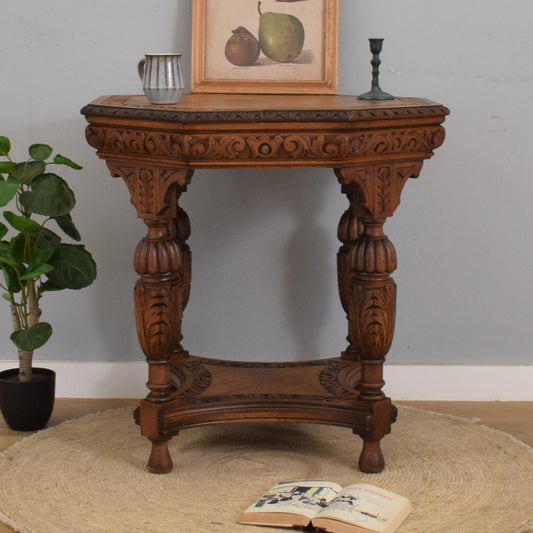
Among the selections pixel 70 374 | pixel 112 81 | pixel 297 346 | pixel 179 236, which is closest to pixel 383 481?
pixel 297 346

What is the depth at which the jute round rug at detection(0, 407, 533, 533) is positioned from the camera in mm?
2283

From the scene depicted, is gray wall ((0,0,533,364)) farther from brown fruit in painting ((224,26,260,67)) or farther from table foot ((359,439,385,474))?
table foot ((359,439,385,474))

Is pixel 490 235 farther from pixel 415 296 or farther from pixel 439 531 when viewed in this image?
pixel 439 531

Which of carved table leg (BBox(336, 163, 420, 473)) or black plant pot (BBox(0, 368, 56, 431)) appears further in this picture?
black plant pot (BBox(0, 368, 56, 431))

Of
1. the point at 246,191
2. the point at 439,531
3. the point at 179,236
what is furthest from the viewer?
the point at 246,191

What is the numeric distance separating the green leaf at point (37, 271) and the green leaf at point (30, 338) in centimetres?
17

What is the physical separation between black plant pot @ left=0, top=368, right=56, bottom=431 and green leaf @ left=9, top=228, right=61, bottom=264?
0.38 m

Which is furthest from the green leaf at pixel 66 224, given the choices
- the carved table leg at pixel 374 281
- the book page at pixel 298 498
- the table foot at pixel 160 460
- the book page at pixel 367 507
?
the book page at pixel 367 507

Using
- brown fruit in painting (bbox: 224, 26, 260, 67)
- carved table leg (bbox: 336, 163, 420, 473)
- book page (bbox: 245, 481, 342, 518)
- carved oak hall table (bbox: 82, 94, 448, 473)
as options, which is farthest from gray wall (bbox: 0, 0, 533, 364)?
book page (bbox: 245, 481, 342, 518)

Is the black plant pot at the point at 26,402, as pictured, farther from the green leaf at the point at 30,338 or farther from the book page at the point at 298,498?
the book page at the point at 298,498

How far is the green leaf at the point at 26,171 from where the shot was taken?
2736mm

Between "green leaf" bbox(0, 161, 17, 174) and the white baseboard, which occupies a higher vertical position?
"green leaf" bbox(0, 161, 17, 174)

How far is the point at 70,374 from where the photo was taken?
125 inches

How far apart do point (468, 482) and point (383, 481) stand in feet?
0.75
